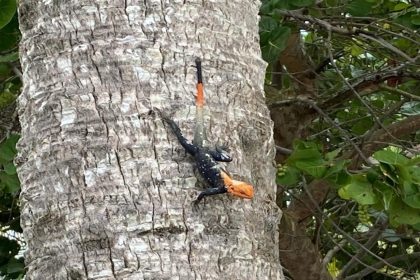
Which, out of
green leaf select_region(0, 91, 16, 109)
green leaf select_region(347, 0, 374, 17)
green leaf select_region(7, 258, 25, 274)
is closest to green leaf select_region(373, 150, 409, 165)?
green leaf select_region(347, 0, 374, 17)

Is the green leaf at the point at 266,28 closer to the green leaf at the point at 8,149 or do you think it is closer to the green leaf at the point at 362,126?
the green leaf at the point at 8,149

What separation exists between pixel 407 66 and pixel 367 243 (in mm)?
1026

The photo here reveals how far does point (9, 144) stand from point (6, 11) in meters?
0.51

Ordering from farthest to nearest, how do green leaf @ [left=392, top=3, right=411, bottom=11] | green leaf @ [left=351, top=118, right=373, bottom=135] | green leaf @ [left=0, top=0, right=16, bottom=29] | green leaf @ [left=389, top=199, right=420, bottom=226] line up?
green leaf @ [left=351, top=118, right=373, bottom=135] → green leaf @ [left=392, top=3, right=411, bottom=11] → green leaf @ [left=389, top=199, right=420, bottom=226] → green leaf @ [left=0, top=0, right=16, bottom=29]

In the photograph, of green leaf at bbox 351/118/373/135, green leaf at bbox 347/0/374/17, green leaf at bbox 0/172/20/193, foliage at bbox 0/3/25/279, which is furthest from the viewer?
green leaf at bbox 351/118/373/135

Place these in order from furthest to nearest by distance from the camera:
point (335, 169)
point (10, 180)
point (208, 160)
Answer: point (10, 180), point (335, 169), point (208, 160)

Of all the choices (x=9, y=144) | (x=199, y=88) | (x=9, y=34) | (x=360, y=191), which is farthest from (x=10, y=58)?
(x=199, y=88)

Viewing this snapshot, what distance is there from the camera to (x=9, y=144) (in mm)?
2369

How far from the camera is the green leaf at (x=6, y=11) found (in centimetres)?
198

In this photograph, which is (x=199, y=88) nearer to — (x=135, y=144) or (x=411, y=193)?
(x=135, y=144)

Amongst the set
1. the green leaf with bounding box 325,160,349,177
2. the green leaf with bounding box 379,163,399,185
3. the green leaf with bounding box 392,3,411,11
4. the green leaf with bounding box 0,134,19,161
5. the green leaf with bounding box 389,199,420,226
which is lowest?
the green leaf with bounding box 389,199,420,226

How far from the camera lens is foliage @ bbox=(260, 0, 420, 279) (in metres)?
2.09

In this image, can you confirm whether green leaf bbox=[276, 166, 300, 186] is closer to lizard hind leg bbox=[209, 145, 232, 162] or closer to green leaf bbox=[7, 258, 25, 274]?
green leaf bbox=[7, 258, 25, 274]

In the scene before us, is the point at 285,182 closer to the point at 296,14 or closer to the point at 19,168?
the point at 296,14
